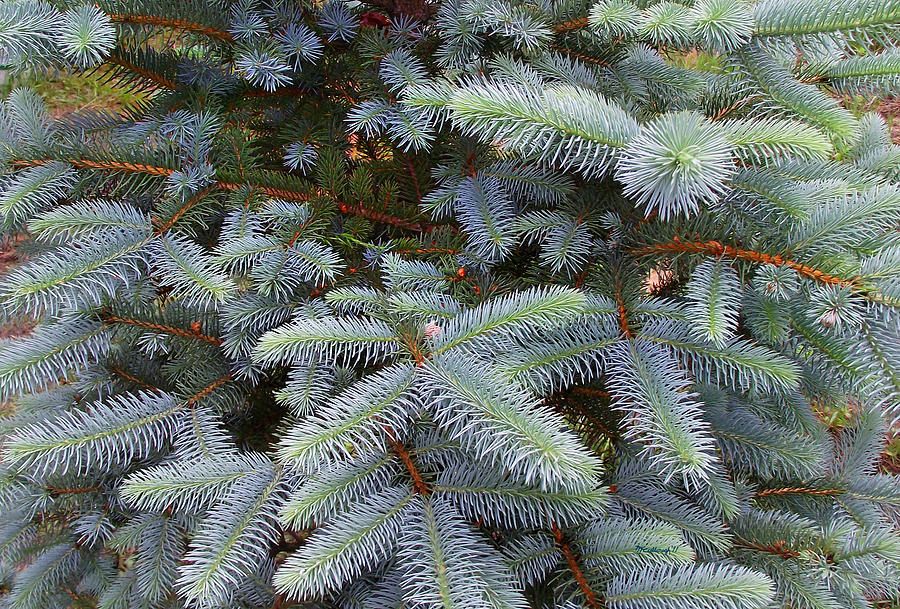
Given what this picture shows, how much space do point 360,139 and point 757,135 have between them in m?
0.91

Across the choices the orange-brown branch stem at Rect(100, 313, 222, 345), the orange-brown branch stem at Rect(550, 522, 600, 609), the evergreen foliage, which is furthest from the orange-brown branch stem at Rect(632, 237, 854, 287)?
the orange-brown branch stem at Rect(100, 313, 222, 345)

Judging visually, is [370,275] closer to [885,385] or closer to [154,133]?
[154,133]

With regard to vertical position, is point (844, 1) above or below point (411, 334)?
above

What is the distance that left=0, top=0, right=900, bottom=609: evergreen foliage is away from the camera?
864 millimetres

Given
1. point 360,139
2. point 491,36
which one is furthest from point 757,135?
point 360,139

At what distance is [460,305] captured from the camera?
43.3 inches

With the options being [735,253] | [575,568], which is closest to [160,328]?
[575,568]

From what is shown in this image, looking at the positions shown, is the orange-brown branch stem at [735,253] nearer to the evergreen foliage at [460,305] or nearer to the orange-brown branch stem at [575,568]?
the evergreen foliage at [460,305]

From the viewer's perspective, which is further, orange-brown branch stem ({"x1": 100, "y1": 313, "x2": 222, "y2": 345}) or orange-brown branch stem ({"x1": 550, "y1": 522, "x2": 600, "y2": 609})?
orange-brown branch stem ({"x1": 100, "y1": 313, "x2": 222, "y2": 345})

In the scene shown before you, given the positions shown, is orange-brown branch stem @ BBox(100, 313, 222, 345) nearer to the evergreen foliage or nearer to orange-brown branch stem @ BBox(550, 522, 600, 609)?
the evergreen foliage

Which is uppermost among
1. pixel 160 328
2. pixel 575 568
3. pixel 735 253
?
pixel 735 253

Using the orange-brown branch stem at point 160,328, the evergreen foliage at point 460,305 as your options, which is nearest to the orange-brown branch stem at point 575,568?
the evergreen foliage at point 460,305

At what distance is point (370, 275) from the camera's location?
1.19m

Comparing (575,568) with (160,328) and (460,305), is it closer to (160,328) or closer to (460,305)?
(460,305)
